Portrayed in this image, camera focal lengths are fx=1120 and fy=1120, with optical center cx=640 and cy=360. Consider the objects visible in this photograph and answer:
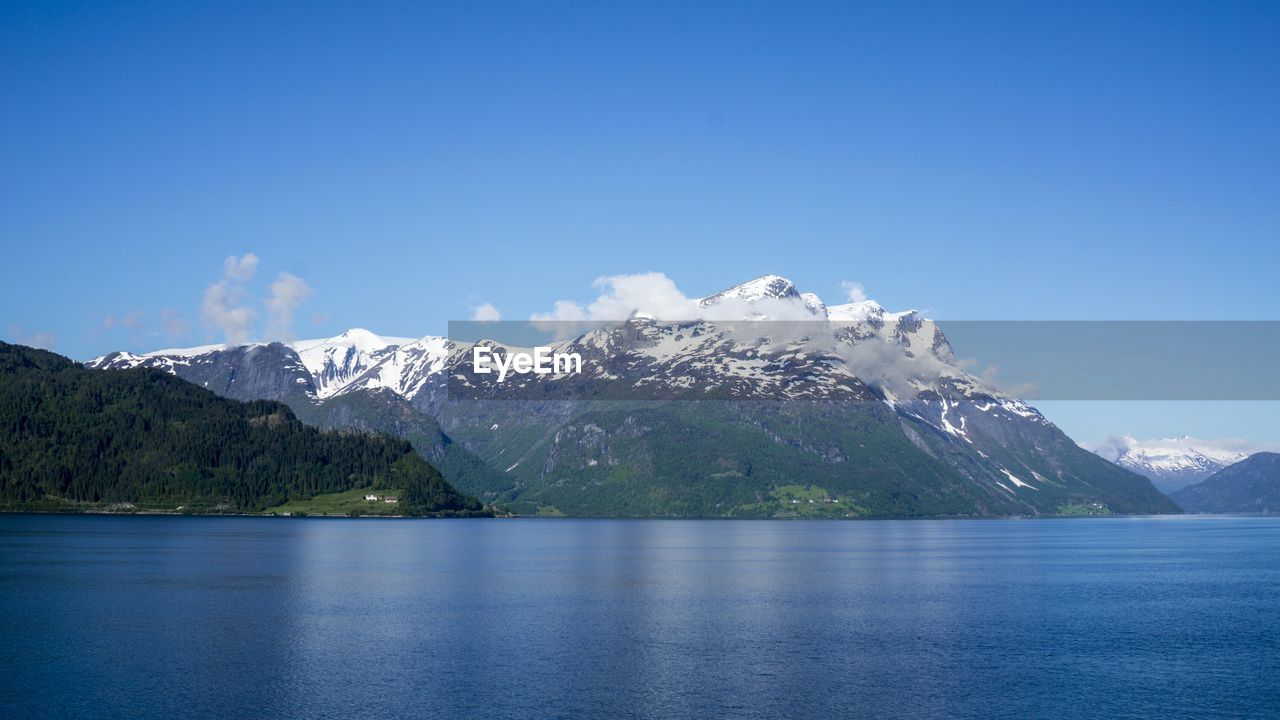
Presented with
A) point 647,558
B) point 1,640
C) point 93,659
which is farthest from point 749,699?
point 647,558

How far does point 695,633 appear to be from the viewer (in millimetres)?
95750

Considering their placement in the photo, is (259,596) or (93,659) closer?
(93,659)

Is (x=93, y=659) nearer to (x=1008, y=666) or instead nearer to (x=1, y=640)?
(x=1, y=640)

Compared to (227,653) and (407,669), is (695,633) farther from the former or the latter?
(227,653)

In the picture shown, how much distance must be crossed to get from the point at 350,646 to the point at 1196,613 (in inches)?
3335

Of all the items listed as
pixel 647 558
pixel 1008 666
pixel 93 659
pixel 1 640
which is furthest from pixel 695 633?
pixel 647 558

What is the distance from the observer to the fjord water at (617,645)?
6856cm

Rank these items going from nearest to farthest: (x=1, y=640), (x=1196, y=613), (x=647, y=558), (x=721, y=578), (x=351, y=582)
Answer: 1. (x=1, y=640)
2. (x=1196, y=613)
3. (x=351, y=582)
4. (x=721, y=578)
5. (x=647, y=558)

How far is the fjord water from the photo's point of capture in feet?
225

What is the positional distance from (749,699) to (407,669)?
24.4 metres

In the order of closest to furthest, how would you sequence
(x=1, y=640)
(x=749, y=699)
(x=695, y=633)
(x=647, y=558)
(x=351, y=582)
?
(x=749, y=699) → (x=1, y=640) → (x=695, y=633) → (x=351, y=582) → (x=647, y=558)

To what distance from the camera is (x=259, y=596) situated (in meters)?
118

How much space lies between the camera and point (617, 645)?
88750mm

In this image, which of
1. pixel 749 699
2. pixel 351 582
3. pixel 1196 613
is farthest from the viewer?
pixel 351 582
